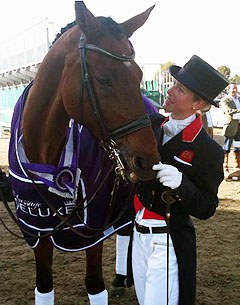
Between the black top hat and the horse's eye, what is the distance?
39cm

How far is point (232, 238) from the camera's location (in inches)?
178

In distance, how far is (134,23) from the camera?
2.13 meters

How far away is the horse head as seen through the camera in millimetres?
1787

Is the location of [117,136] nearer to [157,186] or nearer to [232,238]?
[157,186]

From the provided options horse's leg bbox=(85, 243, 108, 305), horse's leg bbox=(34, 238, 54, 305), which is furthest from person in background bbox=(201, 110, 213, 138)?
horse's leg bbox=(34, 238, 54, 305)

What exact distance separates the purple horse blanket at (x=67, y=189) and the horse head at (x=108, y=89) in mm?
495

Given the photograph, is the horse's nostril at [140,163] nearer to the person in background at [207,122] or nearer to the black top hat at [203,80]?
the black top hat at [203,80]

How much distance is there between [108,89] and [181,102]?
402 mm

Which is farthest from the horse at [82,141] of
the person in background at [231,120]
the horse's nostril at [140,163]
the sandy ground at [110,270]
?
the person in background at [231,120]

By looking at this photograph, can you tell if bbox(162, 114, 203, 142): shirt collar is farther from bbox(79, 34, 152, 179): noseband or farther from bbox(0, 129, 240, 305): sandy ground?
bbox(0, 129, 240, 305): sandy ground

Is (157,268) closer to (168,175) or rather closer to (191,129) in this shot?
(168,175)

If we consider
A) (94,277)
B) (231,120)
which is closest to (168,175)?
(94,277)

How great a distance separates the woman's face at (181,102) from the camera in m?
2.00

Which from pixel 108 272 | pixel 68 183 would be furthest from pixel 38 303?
pixel 108 272
